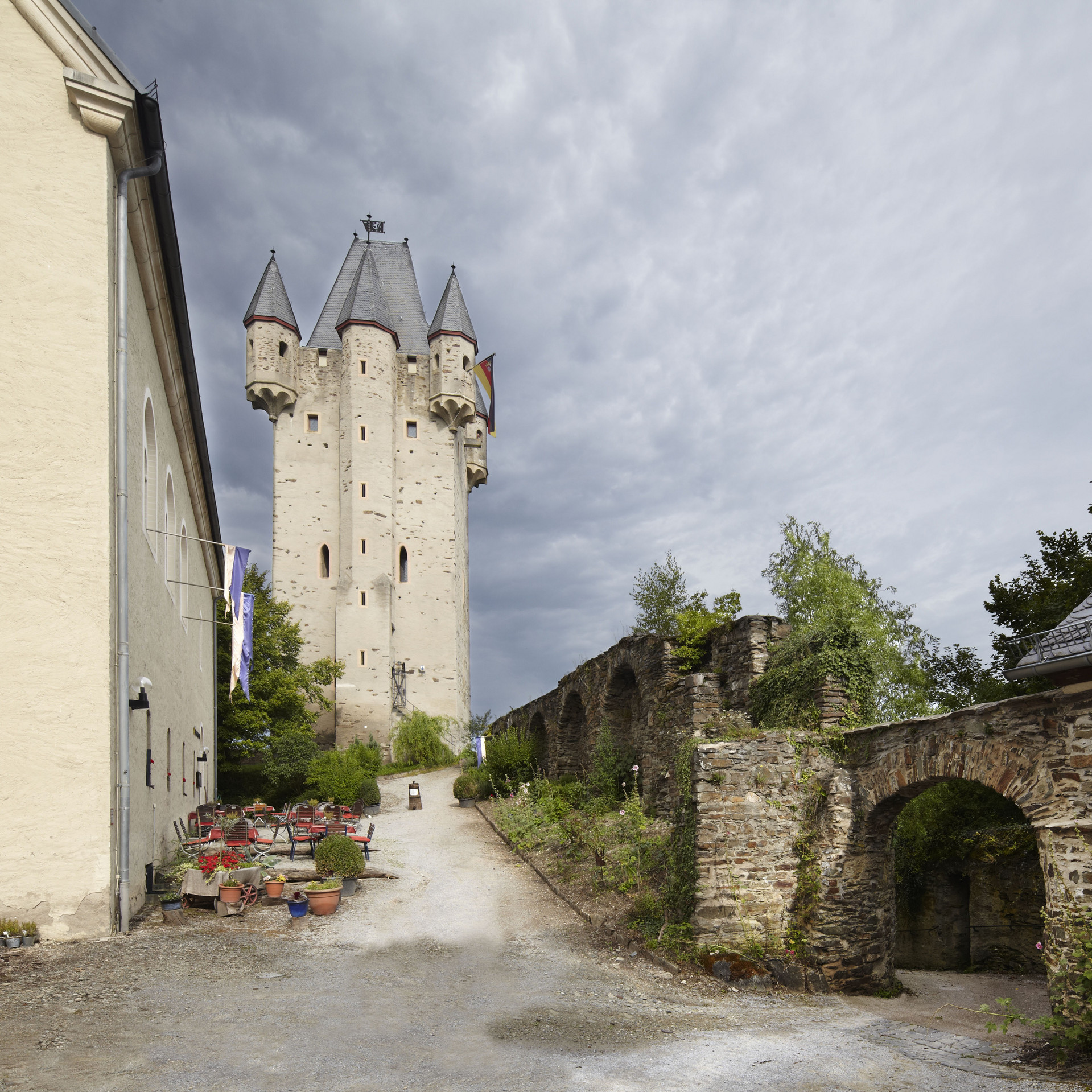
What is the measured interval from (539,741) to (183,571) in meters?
12.2

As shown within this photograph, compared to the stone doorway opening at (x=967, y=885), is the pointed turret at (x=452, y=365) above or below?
above

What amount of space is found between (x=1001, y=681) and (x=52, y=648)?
2144cm

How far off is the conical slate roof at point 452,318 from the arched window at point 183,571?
24324mm

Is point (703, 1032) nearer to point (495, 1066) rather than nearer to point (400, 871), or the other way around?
point (495, 1066)

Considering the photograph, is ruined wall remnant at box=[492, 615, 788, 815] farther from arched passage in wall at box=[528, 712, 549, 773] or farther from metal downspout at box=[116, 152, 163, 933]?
metal downspout at box=[116, 152, 163, 933]

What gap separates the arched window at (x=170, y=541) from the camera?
13.4 m

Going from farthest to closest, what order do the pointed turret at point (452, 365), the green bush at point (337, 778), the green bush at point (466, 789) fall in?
the pointed turret at point (452, 365) → the green bush at point (466, 789) → the green bush at point (337, 778)

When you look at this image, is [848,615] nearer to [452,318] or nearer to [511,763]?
[511,763]

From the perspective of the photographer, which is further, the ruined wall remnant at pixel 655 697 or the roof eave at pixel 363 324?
the roof eave at pixel 363 324

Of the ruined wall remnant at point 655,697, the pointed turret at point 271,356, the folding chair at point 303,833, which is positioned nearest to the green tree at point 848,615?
the ruined wall remnant at point 655,697

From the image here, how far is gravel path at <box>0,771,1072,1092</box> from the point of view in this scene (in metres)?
5.48

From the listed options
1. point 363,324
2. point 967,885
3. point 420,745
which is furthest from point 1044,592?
point 363,324

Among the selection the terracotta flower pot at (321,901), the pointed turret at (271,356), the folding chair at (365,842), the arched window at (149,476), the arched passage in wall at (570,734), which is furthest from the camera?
the pointed turret at (271,356)

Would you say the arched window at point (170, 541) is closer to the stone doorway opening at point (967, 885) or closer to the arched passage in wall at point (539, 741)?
the arched passage in wall at point (539, 741)
